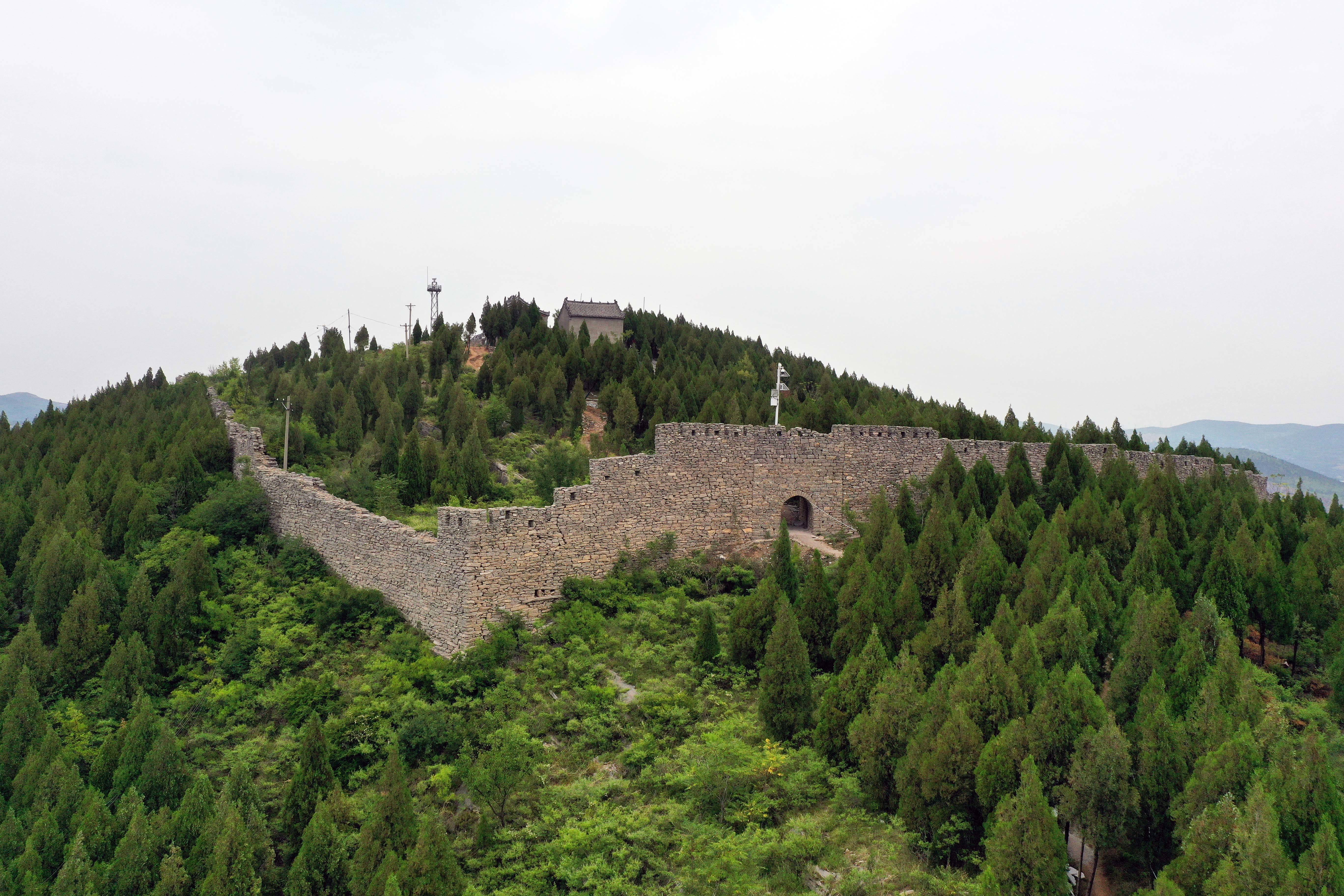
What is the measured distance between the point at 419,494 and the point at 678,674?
33.3 feet

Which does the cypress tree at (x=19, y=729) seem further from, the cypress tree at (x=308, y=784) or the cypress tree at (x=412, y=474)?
the cypress tree at (x=412, y=474)

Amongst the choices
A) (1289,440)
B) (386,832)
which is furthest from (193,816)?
(1289,440)

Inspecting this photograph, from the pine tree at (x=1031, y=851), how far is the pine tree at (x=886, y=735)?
1.77 m

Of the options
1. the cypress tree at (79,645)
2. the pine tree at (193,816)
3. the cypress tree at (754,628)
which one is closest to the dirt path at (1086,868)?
the cypress tree at (754,628)

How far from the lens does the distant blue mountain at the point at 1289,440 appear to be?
148 m

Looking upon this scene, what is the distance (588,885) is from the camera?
9344 millimetres

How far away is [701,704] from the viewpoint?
12.3 m

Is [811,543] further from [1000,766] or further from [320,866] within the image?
[320,866]

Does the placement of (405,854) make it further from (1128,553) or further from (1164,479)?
(1164,479)

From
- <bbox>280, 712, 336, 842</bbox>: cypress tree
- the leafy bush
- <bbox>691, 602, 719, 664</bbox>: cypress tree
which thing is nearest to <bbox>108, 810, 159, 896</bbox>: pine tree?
<bbox>280, 712, 336, 842</bbox>: cypress tree

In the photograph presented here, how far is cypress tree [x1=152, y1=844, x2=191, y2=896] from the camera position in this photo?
10539 mm

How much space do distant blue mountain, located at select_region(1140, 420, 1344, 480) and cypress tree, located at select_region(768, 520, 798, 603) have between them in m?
144

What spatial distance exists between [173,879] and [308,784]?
1720mm

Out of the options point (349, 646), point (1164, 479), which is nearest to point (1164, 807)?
point (1164, 479)
